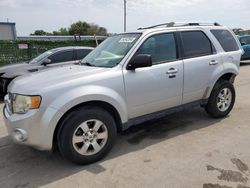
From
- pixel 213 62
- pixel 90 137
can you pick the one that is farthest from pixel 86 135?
pixel 213 62

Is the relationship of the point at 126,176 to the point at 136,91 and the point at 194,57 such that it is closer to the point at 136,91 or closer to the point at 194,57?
the point at 136,91

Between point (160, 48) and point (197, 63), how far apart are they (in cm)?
76

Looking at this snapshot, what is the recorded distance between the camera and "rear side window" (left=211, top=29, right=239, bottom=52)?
528 centimetres

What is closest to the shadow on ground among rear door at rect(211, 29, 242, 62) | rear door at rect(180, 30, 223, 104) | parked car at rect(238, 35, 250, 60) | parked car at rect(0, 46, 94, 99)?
rear door at rect(180, 30, 223, 104)

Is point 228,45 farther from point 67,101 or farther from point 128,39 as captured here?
point 67,101

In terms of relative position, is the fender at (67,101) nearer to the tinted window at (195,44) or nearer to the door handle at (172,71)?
the door handle at (172,71)

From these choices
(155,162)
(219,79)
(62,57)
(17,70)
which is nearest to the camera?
(155,162)

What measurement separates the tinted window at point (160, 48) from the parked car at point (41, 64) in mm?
3926

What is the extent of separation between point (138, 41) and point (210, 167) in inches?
81.1

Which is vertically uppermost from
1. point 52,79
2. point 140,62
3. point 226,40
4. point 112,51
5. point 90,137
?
point 226,40

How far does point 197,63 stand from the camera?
4.77 meters

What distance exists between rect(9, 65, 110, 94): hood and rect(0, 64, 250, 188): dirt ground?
42.3 inches

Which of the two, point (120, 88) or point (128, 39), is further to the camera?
point (128, 39)

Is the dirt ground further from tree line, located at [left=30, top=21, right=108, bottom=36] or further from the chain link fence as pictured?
tree line, located at [left=30, top=21, right=108, bottom=36]
